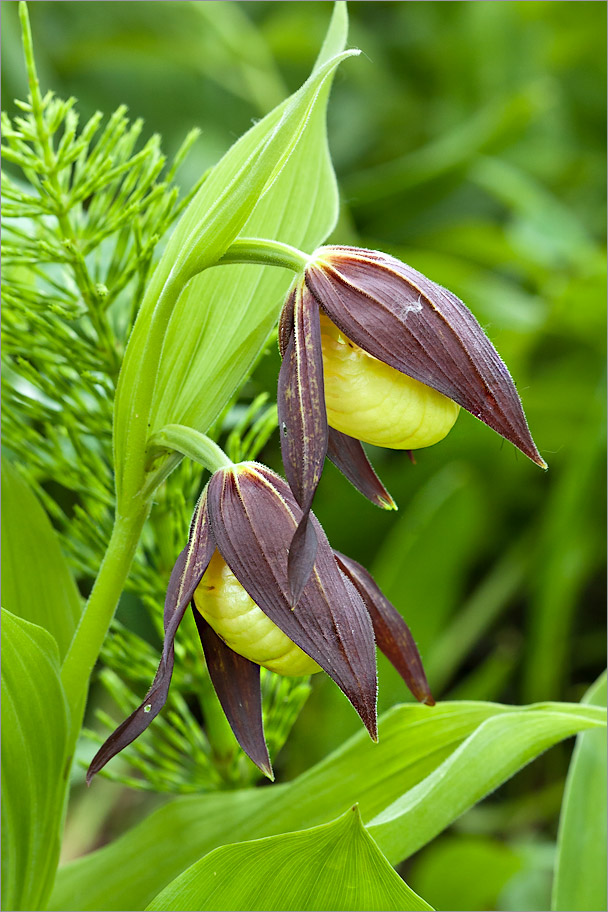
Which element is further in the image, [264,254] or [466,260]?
[466,260]

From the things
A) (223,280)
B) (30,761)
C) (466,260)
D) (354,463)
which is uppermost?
(466,260)

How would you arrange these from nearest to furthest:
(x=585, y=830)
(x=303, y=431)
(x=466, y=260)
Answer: (x=303, y=431), (x=585, y=830), (x=466, y=260)

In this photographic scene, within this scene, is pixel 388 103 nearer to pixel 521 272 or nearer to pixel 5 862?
pixel 521 272

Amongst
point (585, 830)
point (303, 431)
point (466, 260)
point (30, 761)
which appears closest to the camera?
point (303, 431)

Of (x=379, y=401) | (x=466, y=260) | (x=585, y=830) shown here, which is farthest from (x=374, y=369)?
(x=466, y=260)

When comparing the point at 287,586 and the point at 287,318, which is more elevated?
the point at 287,318

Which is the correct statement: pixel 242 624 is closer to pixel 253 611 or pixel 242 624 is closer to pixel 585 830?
pixel 253 611
